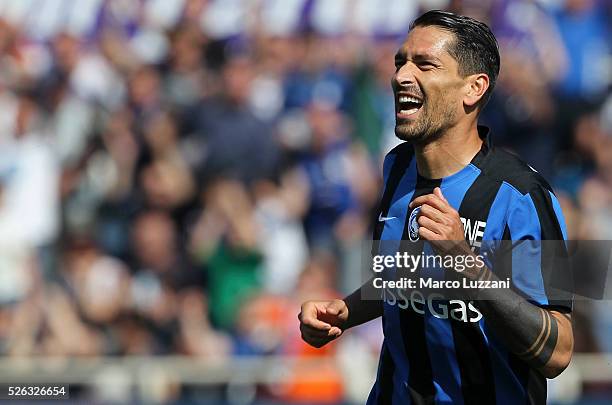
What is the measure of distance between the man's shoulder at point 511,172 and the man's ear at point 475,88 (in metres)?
0.19

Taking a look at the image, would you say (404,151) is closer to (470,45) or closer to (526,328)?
(470,45)

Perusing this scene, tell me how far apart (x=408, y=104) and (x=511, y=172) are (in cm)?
41

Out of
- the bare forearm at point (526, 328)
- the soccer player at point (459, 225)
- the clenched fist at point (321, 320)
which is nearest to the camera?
the bare forearm at point (526, 328)

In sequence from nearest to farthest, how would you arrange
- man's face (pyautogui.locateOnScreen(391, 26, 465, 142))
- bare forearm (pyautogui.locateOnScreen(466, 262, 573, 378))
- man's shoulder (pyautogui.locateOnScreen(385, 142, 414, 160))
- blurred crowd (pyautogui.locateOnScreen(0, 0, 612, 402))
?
1. bare forearm (pyautogui.locateOnScreen(466, 262, 573, 378))
2. man's face (pyautogui.locateOnScreen(391, 26, 465, 142))
3. man's shoulder (pyautogui.locateOnScreen(385, 142, 414, 160))
4. blurred crowd (pyautogui.locateOnScreen(0, 0, 612, 402))

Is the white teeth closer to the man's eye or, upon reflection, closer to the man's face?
the man's face

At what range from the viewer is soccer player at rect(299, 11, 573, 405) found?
3.46 metres

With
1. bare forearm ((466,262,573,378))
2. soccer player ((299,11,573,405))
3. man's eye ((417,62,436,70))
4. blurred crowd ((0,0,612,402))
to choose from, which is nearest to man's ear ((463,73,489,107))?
soccer player ((299,11,573,405))

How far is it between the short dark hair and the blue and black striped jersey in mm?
261

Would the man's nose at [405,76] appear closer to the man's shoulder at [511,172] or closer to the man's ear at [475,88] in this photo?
the man's ear at [475,88]

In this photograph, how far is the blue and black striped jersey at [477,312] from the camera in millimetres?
3475

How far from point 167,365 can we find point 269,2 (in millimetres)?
3643

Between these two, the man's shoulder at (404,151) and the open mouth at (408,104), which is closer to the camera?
the open mouth at (408,104)

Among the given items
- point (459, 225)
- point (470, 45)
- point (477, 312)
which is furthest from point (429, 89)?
point (477, 312)

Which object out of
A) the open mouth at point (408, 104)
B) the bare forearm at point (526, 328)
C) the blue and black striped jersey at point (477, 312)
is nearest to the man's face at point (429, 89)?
the open mouth at point (408, 104)
